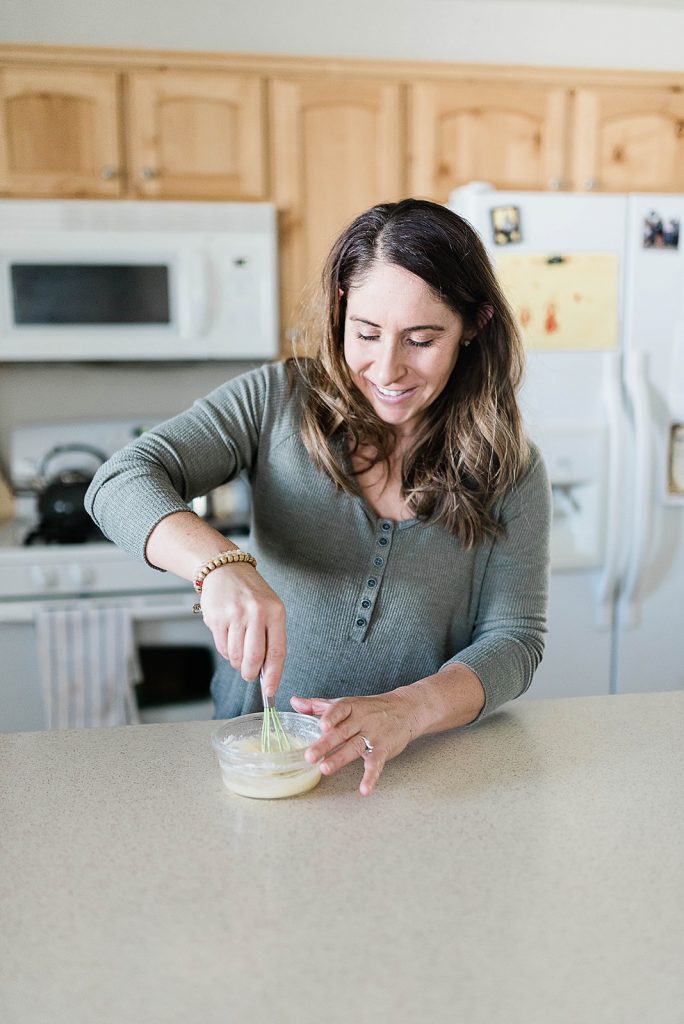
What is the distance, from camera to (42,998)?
61 centimetres

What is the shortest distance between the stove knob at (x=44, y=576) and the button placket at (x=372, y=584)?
1.37 meters

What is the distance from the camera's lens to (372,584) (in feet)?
3.94

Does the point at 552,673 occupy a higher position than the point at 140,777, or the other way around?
the point at 140,777

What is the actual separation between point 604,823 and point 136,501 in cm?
61

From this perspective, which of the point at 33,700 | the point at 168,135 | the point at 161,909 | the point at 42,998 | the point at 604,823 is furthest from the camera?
the point at 168,135

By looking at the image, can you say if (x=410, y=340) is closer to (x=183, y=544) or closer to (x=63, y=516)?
(x=183, y=544)

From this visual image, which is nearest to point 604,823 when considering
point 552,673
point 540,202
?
point 552,673

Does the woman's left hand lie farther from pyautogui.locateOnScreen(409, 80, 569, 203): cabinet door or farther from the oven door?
pyautogui.locateOnScreen(409, 80, 569, 203): cabinet door

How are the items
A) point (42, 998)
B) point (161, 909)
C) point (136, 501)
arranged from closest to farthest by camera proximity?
point (42, 998) → point (161, 909) → point (136, 501)

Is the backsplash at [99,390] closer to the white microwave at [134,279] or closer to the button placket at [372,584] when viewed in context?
the white microwave at [134,279]

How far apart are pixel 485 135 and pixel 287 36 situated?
0.69 m

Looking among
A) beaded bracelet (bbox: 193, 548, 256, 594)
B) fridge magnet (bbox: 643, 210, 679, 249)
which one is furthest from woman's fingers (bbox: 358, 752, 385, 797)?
fridge magnet (bbox: 643, 210, 679, 249)

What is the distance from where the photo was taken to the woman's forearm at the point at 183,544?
980 millimetres

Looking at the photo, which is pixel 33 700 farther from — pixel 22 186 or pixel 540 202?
pixel 540 202
